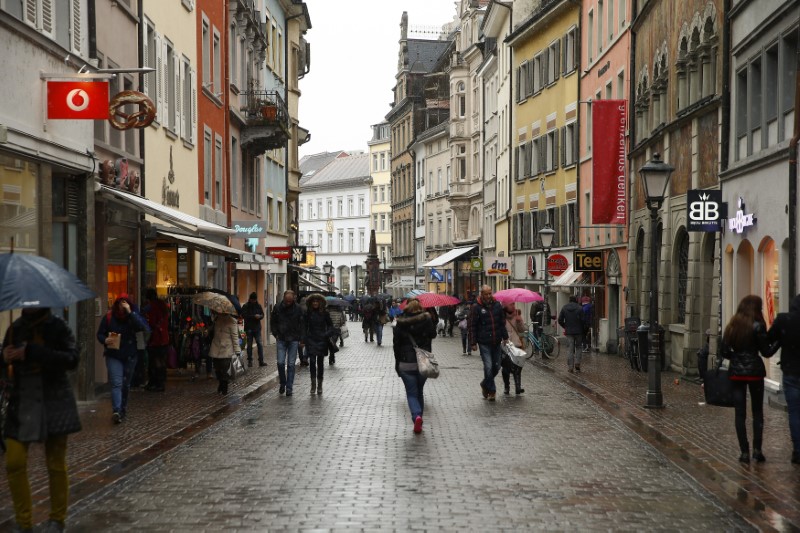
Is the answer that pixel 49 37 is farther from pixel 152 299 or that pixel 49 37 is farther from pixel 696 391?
pixel 696 391

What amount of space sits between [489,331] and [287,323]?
11.5ft

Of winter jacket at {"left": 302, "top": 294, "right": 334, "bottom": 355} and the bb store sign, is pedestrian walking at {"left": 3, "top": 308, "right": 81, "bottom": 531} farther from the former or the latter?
the bb store sign

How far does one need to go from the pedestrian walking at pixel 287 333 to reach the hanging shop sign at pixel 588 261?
62.8 feet

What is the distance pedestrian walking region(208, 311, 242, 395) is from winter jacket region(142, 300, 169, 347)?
0.87 m

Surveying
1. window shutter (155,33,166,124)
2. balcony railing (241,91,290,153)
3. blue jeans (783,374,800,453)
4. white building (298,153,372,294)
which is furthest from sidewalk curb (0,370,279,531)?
white building (298,153,372,294)

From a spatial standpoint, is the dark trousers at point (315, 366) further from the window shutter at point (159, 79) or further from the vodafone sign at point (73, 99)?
the window shutter at point (159, 79)

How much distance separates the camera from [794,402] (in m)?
12.6

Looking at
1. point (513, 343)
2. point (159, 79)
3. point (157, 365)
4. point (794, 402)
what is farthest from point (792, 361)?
point (159, 79)

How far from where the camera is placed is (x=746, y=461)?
41.9ft

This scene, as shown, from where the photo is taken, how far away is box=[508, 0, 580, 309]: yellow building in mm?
48719

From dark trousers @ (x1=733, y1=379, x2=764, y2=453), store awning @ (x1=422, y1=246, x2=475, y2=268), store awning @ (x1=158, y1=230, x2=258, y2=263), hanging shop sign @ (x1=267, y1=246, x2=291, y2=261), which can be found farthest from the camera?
store awning @ (x1=422, y1=246, x2=475, y2=268)

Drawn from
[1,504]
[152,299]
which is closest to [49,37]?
[152,299]

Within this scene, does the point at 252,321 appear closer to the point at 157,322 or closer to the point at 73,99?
the point at 157,322

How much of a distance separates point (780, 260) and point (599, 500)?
10.6 m
